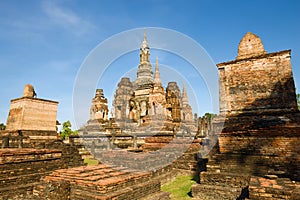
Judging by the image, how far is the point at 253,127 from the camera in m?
6.68

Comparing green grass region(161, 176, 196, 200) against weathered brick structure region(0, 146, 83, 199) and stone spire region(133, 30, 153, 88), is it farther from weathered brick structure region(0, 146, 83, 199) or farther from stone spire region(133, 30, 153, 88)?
stone spire region(133, 30, 153, 88)

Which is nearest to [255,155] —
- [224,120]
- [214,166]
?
[214,166]

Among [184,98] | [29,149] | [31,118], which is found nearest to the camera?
[29,149]

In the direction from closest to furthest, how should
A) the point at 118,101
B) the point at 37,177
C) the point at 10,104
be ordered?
the point at 37,177 < the point at 10,104 < the point at 118,101

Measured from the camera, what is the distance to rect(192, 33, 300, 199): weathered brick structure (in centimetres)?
592

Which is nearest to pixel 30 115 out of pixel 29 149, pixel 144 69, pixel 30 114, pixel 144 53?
pixel 30 114

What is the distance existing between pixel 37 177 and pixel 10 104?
9603 millimetres

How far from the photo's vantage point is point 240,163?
639 cm

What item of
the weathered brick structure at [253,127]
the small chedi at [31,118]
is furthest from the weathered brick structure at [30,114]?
the weathered brick structure at [253,127]

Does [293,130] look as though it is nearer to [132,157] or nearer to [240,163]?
[240,163]

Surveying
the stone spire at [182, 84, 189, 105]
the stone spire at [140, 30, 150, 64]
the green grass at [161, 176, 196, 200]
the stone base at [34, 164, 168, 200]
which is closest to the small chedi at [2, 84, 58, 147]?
the stone base at [34, 164, 168, 200]

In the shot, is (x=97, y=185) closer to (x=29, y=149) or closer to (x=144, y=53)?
(x=29, y=149)

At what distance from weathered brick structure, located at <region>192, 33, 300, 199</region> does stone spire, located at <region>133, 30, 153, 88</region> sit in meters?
29.3

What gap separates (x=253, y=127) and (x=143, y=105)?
26737mm
